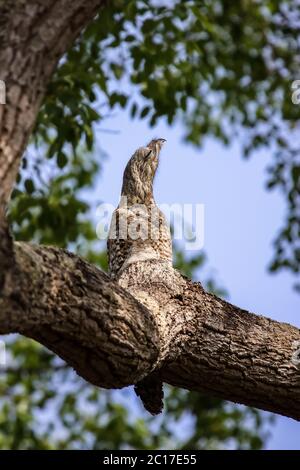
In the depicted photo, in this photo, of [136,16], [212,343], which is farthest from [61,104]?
[212,343]

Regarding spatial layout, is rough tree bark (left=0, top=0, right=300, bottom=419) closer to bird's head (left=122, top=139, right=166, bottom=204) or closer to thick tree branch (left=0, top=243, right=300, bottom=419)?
thick tree branch (left=0, top=243, right=300, bottom=419)

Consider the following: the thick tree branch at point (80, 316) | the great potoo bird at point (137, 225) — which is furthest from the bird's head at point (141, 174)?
the thick tree branch at point (80, 316)

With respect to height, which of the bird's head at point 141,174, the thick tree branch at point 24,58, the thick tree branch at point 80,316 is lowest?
the thick tree branch at point 80,316

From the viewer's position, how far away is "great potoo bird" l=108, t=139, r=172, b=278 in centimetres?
425

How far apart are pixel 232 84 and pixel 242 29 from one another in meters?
0.50

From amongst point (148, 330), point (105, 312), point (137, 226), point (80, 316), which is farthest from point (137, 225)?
point (80, 316)

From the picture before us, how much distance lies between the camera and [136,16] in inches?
232

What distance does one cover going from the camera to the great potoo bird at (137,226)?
4.25m

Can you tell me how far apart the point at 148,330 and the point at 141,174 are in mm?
1308

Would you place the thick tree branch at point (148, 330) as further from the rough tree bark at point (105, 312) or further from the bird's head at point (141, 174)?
the bird's head at point (141, 174)

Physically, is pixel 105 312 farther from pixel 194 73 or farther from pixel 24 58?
pixel 194 73

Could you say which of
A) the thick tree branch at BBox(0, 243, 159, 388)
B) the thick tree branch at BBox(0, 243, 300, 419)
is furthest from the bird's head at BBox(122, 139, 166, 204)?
the thick tree branch at BBox(0, 243, 159, 388)

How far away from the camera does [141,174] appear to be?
15.1 feet

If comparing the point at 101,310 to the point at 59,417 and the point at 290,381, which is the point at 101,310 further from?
the point at 59,417
